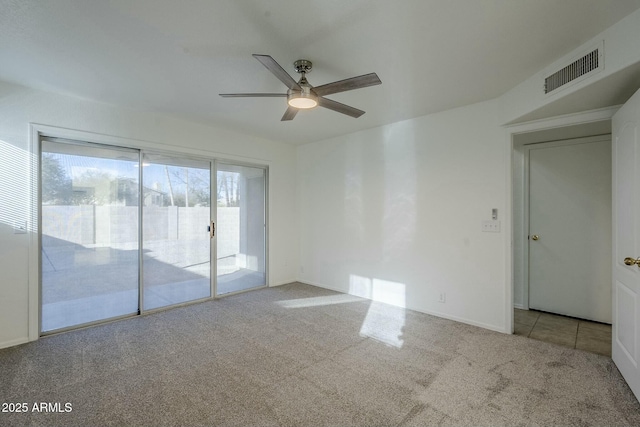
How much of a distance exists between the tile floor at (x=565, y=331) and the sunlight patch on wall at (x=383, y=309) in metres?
1.31

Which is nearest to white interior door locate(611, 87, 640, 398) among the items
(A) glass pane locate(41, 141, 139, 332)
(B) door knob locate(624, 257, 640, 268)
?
(B) door knob locate(624, 257, 640, 268)

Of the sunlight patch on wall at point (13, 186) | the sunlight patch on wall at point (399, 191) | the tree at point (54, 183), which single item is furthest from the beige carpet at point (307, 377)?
the tree at point (54, 183)

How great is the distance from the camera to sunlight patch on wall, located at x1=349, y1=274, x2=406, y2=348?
311 centimetres

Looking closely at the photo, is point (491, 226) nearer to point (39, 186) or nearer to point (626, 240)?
point (626, 240)

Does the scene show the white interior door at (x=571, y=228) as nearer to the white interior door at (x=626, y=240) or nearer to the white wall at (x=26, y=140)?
the white interior door at (x=626, y=240)

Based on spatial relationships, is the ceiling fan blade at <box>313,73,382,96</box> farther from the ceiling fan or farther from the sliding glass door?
the sliding glass door

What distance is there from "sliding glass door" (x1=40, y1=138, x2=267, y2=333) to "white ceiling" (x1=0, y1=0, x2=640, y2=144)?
936 millimetres

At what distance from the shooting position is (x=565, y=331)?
3.25m

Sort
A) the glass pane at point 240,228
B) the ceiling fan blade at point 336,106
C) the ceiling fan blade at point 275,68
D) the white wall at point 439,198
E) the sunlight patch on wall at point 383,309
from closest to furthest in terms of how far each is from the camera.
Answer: the ceiling fan blade at point 275,68, the ceiling fan blade at point 336,106, the white wall at point 439,198, the sunlight patch on wall at point 383,309, the glass pane at point 240,228

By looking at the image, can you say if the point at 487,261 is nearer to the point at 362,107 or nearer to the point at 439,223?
the point at 439,223

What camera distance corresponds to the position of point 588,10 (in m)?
1.81

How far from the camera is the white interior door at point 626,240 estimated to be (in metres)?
2.08

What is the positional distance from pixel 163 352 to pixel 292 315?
149 cm

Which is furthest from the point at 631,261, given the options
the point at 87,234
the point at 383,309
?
the point at 87,234
